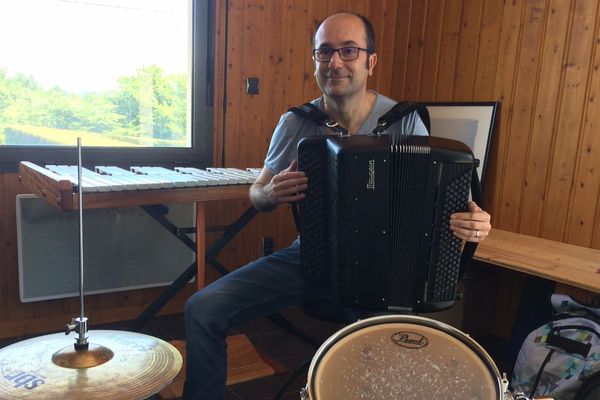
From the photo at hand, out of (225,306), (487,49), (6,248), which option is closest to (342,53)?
(225,306)

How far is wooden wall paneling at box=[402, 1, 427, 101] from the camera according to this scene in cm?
301

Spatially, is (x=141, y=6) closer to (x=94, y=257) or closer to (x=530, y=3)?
(x=94, y=257)

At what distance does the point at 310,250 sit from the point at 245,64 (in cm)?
156

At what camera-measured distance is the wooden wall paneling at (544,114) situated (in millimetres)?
2334

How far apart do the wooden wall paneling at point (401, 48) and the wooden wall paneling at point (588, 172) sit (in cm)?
111

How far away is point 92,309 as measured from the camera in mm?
2551

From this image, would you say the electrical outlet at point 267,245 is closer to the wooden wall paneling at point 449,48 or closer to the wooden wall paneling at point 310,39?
the wooden wall paneling at point 310,39

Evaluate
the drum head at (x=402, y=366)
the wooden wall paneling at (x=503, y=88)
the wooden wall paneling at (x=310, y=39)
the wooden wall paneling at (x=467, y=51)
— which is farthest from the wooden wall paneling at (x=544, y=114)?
the drum head at (x=402, y=366)

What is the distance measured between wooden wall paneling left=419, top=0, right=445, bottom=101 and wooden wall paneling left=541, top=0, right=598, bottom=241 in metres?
0.76

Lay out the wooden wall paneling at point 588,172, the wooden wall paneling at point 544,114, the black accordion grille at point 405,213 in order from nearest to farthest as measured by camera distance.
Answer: the black accordion grille at point 405,213 → the wooden wall paneling at point 588,172 → the wooden wall paneling at point 544,114

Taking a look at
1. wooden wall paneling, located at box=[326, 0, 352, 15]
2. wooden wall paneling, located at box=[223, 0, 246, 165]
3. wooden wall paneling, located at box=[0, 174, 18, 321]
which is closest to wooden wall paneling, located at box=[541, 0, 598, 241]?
wooden wall paneling, located at box=[326, 0, 352, 15]

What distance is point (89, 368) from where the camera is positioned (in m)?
1.06

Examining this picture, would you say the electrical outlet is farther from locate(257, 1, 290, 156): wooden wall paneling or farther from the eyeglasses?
the eyeglasses

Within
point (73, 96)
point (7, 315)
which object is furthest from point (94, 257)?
point (73, 96)
